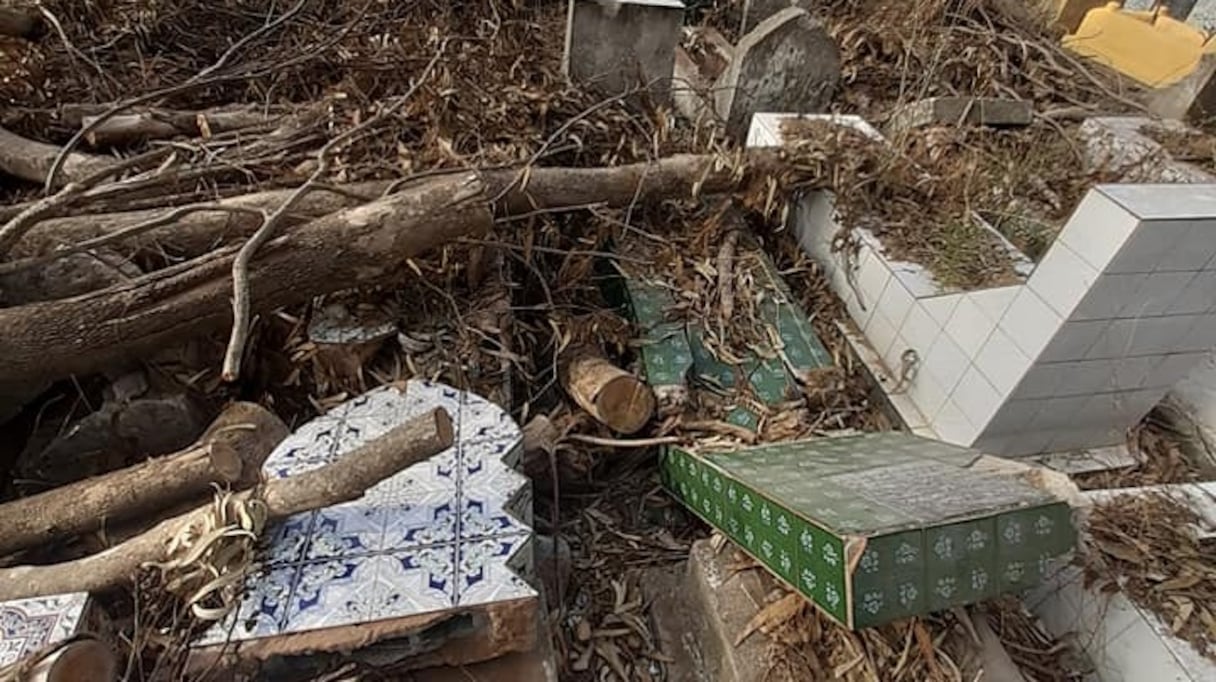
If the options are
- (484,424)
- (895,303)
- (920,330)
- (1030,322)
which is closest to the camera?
(484,424)

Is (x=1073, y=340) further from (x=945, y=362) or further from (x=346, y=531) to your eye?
(x=346, y=531)

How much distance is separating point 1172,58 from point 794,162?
3.92 metres

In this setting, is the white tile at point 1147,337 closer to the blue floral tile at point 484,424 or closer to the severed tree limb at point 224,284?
the blue floral tile at point 484,424

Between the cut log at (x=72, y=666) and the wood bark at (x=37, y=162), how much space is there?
8.49 feet

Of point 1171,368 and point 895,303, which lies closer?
point 1171,368

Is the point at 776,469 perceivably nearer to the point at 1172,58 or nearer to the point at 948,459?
the point at 948,459

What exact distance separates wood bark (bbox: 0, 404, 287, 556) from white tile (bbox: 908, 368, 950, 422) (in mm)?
2516

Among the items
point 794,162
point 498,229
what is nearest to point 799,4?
point 794,162

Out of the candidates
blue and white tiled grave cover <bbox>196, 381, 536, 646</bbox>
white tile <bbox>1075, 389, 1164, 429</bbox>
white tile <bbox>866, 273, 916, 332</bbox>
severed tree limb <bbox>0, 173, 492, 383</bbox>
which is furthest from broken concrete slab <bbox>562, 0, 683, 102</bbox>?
white tile <bbox>1075, 389, 1164, 429</bbox>

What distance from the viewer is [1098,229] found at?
2271 millimetres

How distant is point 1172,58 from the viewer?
17.5 feet

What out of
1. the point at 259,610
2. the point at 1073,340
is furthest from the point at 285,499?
the point at 1073,340

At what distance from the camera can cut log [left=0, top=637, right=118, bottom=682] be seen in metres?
1.42

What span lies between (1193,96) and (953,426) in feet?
12.3
